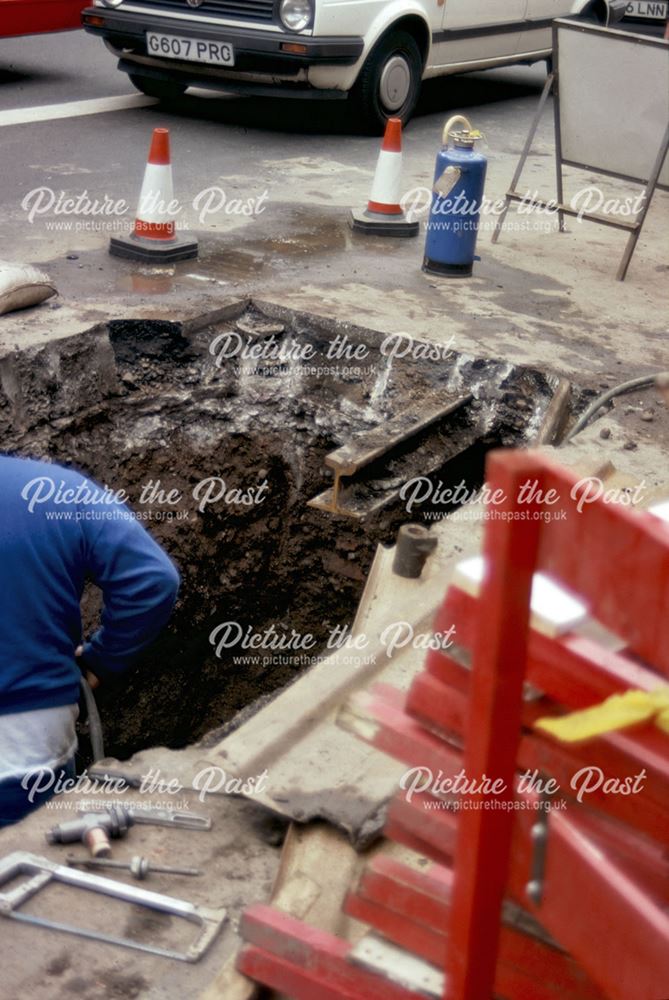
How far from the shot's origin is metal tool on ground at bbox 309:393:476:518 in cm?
455

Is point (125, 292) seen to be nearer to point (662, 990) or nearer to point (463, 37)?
point (662, 990)

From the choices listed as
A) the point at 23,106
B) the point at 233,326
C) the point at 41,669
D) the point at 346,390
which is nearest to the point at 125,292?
the point at 233,326

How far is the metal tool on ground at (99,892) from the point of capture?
2.43 metres

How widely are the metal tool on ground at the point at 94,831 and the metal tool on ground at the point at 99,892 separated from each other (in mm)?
65

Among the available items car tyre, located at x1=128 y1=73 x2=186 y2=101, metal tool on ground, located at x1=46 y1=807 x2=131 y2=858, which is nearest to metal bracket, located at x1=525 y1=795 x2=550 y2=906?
metal tool on ground, located at x1=46 y1=807 x2=131 y2=858

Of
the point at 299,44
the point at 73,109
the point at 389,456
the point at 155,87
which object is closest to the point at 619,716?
the point at 389,456

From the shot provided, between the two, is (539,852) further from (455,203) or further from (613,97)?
(613,97)

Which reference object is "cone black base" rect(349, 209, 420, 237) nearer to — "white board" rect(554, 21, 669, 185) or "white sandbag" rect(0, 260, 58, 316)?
"white board" rect(554, 21, 669, 185)

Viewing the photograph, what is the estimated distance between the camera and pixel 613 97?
6.63 metres

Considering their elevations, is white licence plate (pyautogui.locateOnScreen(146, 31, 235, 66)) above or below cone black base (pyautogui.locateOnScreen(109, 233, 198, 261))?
above

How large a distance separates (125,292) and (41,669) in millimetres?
Result: 2861

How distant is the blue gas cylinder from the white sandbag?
208cm

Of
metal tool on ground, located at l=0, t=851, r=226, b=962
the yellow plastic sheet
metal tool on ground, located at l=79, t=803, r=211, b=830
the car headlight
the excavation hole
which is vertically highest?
the yellow plastic sheet

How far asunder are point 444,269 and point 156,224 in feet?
5.07
